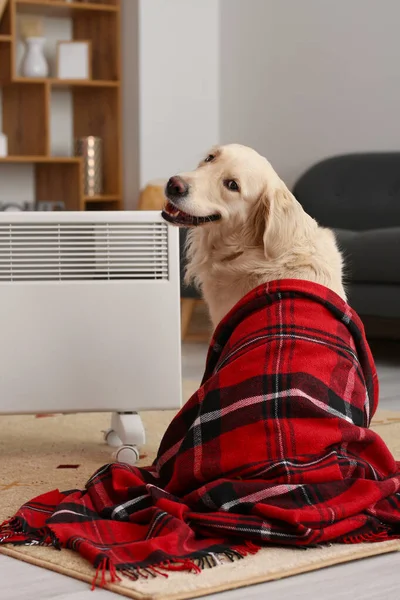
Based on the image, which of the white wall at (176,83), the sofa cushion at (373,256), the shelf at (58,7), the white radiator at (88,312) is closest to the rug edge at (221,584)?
the white radiator at (88,312)

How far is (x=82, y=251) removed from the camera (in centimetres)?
211

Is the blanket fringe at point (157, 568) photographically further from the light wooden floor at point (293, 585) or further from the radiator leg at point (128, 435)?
the radiator leg at point (128, 435)

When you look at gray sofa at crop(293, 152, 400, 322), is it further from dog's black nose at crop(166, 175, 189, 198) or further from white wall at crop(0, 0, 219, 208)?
dog's black nose at crop(166, 175, 189, 198)

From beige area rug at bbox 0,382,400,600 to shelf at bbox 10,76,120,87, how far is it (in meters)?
2.56

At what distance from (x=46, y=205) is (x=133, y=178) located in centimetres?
55

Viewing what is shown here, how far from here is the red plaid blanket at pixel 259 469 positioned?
1473mm

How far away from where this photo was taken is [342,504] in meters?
1.51

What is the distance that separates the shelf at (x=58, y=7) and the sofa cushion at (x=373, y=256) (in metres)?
2.43

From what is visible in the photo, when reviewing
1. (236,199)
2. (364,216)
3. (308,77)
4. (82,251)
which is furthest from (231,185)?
(308,77)

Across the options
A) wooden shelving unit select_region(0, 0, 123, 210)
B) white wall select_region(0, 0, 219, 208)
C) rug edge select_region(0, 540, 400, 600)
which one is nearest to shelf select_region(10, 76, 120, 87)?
wooden shelving unit select_region(0, 0, 123, 210)

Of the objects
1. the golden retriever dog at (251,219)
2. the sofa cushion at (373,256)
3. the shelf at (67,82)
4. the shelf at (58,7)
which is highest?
the shelf at (58,7)

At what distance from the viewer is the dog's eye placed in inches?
69.6

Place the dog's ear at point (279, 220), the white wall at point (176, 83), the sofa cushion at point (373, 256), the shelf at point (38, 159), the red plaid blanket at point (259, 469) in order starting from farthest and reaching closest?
the white wall at point (176, 83), the shelf at point (38, 159), the sofa cushion at point (373, 256), the dog's ear at point (279, 220), the red plaid blanket at point (259, 469)

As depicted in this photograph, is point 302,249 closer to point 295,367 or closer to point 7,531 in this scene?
point 295,367
